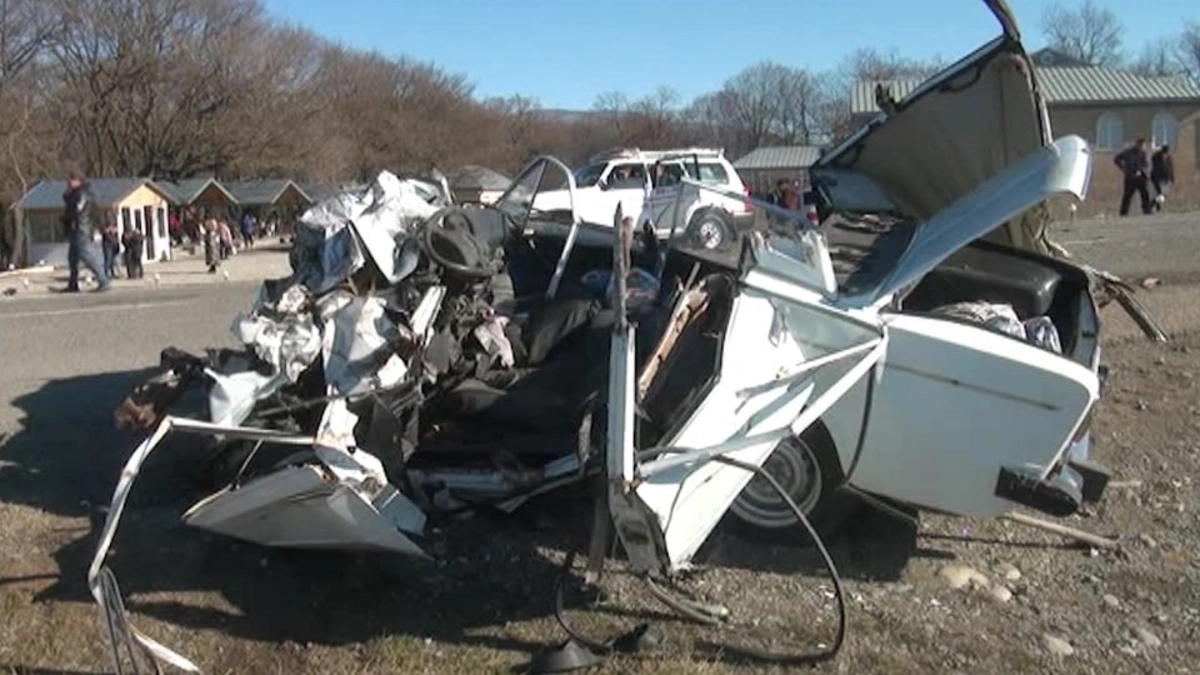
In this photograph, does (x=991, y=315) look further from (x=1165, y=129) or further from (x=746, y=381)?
(x=1165, y=129)

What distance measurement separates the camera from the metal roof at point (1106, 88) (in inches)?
2450

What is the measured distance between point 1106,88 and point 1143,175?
40.9 m

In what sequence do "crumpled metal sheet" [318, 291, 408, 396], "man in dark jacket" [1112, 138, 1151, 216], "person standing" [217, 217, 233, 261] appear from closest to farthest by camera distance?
"crumpled metal sheet" [318, 291, 408, 396]
"man in dark jacket" [1112, 138, 1151, 216]
"person standing" [217, 217, 233, 261]

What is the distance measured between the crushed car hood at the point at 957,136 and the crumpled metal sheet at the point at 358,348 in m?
2.83

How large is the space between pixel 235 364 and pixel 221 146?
57.0 m

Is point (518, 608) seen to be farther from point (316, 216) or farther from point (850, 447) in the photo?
point (316, 216)

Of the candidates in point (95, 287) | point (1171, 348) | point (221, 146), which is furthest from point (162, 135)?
point (1171, 348)

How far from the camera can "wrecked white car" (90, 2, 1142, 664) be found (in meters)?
4.14

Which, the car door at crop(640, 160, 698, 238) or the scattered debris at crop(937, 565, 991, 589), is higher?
the car door at crop(640, 160, 698, 238)

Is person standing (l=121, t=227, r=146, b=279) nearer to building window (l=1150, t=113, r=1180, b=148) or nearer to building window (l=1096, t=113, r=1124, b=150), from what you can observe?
building window (l=1096, t=113, r=1124, b=150)

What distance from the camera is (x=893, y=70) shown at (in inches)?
3617

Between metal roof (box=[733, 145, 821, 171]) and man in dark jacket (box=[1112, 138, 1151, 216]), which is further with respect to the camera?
metal roof (box=[733, 145, 821, 171])

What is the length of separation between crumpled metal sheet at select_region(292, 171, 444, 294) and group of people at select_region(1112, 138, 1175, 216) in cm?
2311

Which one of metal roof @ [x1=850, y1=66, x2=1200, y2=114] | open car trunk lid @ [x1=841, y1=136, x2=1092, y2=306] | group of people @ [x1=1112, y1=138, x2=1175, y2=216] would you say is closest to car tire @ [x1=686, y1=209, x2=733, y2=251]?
open car trunk lid @ [x1=841, y1=136, x2=1092, y2=306]
